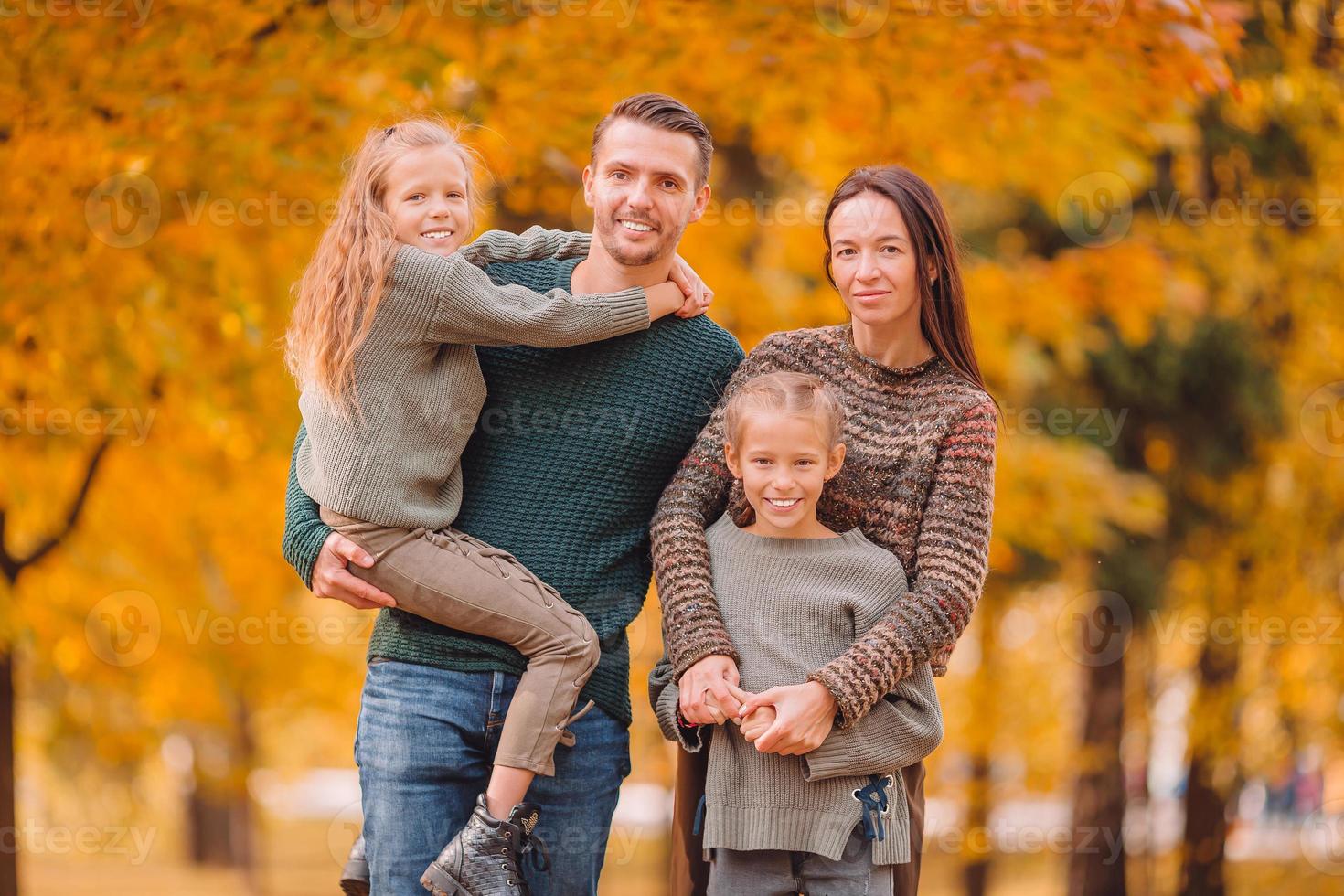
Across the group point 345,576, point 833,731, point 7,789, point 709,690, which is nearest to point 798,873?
point 833,731

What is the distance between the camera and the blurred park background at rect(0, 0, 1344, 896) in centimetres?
459

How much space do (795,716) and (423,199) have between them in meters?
1.31

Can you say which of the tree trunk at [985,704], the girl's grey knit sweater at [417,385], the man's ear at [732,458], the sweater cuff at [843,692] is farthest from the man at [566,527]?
the tree trunk at [985,704]

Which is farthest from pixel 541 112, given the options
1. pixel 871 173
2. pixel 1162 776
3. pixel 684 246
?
pixel 1162 776

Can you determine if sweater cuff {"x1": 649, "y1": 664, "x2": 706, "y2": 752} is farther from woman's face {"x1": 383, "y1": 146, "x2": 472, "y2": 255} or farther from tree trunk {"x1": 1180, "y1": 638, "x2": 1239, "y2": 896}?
tree trunk {"x1": 1180, "y1": 638, "x2": 1239, "y2": 896}

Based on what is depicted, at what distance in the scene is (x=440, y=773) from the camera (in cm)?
266

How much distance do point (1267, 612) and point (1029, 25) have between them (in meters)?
5.06

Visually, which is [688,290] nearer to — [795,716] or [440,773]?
[795,716]

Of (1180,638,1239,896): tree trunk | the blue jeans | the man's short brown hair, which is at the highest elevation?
the man's short brown hair

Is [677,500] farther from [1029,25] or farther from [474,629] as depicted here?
[1029,25]

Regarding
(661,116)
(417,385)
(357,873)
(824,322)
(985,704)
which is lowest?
(985,704)

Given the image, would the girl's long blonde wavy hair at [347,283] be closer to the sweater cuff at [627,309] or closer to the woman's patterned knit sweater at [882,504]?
the sweater cuff at [627,309]

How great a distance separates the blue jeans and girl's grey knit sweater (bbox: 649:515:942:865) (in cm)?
27

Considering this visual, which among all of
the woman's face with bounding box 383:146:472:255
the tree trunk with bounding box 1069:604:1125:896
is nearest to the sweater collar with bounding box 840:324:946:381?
the woman's face with bounding box 383:146:472:255
